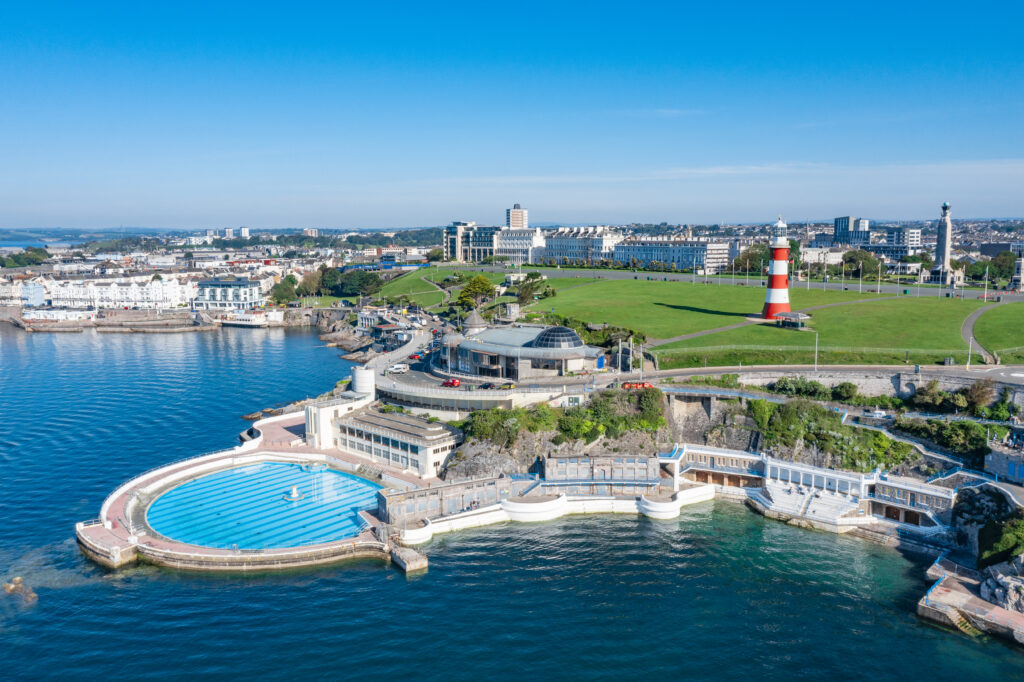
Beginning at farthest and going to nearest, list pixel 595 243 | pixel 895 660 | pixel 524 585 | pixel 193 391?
pixel 595 243 → pixel 193 391 → pixel 524 585 → pixel 895 660

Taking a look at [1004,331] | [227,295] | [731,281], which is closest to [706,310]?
[1004,331]

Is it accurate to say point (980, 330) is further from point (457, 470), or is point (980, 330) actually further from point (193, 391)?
point (193, 391)

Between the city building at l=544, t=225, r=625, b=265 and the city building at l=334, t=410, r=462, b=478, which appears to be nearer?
the city building at l=334, t=410, r=462, b=478

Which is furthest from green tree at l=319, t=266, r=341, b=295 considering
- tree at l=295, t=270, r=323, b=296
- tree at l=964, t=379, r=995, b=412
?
tree at l=964, t=379, r=995, b=412

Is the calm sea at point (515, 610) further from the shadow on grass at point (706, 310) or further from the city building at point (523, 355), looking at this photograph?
the shadow on grass at point (706, 310)

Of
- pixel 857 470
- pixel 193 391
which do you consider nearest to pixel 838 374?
pixel 857 470

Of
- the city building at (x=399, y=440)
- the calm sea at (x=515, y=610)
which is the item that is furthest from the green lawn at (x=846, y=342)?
the city building at (x=399, y=440)

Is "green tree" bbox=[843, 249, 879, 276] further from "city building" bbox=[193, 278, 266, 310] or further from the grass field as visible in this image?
"city building" bbox=[193, 278, 266, 310]
